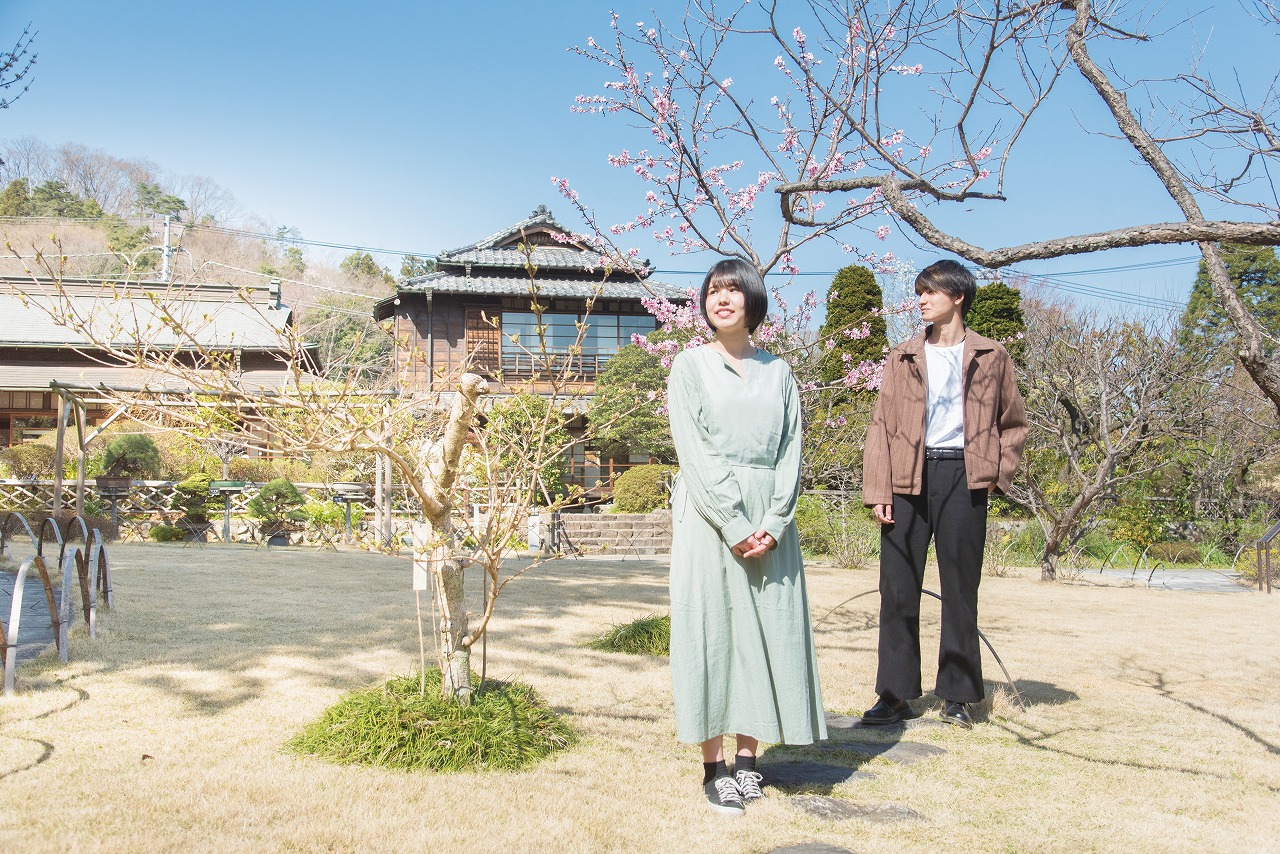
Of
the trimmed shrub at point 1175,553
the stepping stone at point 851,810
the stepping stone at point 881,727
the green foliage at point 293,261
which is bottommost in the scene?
the trimmed shrub at point 1175,553

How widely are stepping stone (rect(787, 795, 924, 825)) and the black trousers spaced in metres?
0.98

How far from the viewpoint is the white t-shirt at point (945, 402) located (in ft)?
11.8

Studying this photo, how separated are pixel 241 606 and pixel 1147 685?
5241mm

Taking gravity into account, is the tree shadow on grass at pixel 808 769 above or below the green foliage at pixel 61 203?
below

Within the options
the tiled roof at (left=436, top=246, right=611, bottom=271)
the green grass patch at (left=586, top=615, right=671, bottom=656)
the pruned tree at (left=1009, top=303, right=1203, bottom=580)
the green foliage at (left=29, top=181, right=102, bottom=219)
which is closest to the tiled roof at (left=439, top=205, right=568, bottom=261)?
the tiled roof at (left=436, top=246, right=611, bottom=271)

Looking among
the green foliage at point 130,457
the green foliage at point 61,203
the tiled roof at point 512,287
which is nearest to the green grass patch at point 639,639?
the green foliage at point 130,457

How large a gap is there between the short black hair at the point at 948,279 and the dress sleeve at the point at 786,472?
3.49 ft

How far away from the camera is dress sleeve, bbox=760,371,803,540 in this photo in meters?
2.66

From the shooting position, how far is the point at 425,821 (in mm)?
2314

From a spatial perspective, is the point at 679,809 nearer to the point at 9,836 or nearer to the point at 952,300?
the point at 9,836

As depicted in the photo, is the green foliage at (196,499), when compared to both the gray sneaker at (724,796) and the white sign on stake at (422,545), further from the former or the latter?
the gray sneaker at (724,796)

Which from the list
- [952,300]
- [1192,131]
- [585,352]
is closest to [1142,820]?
[952,300]

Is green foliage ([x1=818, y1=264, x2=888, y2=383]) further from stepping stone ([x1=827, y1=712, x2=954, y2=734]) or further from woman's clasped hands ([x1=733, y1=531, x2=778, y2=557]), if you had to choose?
woman's clasped hands ([x1=733, y1=531, x2=778, y2=557])

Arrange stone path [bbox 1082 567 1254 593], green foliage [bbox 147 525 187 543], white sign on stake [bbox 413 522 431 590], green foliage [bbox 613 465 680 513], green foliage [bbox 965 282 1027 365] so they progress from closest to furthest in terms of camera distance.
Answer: white sign on stake [bbox 413 522 431 590]
stone path [bbox 1082 567 1254 593]
green foliage [bbox 147 525 187 543]
green foliage [bbox 613 465 680 513]
green foliage [bbox 965 282 1027 365]
